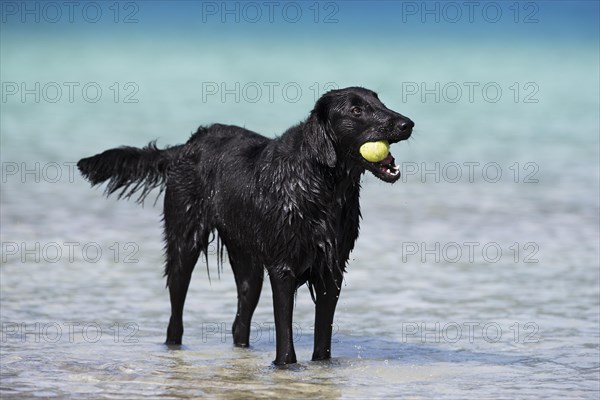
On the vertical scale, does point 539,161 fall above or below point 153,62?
below

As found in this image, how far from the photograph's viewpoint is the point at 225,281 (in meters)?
10.6

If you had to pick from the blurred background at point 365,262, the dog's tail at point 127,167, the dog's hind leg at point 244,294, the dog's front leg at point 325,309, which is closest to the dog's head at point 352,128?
the dog's front leg at point 325,309

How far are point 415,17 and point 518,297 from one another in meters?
40.6

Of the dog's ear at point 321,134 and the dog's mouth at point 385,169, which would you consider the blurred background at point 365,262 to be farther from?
the dog's ear at point 321,134

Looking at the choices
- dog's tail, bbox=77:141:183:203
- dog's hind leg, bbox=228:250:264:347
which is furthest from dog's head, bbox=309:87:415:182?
dog's tail, bbox=77:141:183:203

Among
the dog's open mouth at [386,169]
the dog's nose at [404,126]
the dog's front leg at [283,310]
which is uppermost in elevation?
the dog's nose at [404,126]

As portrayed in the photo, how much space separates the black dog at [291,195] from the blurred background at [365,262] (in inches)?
21.1

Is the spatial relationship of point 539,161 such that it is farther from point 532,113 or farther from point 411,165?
point 532,113

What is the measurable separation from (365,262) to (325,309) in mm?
3548

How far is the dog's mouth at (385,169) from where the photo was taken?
7.25 metres

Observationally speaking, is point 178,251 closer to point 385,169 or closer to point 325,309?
point 325,309

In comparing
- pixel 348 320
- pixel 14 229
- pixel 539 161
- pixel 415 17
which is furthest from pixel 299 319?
pixel 415 17

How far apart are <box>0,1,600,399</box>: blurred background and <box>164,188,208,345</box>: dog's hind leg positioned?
0.19 meters

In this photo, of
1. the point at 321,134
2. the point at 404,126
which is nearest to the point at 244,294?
the point at 321,134
